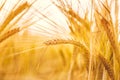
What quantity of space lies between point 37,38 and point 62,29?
0.40 ft

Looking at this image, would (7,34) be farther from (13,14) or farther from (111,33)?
(111,33)

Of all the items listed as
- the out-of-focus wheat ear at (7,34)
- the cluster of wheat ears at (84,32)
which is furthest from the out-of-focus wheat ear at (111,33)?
the out-of-focus wheat ear at (7,34)

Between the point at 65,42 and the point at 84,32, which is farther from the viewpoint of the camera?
the point at 84,32

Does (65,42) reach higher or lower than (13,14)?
lower

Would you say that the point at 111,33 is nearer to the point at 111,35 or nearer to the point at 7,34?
the point at 111,35

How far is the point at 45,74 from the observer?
1.88 metres

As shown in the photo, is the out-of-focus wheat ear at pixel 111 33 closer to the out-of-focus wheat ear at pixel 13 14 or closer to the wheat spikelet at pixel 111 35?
the wheat spikelet at pixel 111 35

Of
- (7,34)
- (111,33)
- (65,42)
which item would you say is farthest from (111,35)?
(7,34)

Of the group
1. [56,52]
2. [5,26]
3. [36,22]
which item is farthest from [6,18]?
[56,52]

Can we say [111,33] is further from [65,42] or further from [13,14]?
[13,14]

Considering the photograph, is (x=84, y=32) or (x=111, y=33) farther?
(x=84, y=32)

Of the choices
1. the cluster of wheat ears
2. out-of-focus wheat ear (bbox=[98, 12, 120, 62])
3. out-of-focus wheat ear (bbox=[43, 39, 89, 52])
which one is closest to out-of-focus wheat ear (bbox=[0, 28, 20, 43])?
the cluster of wheat ears

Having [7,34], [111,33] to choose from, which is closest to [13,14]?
[7,34]

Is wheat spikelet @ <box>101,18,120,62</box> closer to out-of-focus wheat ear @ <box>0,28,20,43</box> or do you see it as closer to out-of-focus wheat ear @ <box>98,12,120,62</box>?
out-of-focus wheat ear @ <box>98,12,120,62</box>
